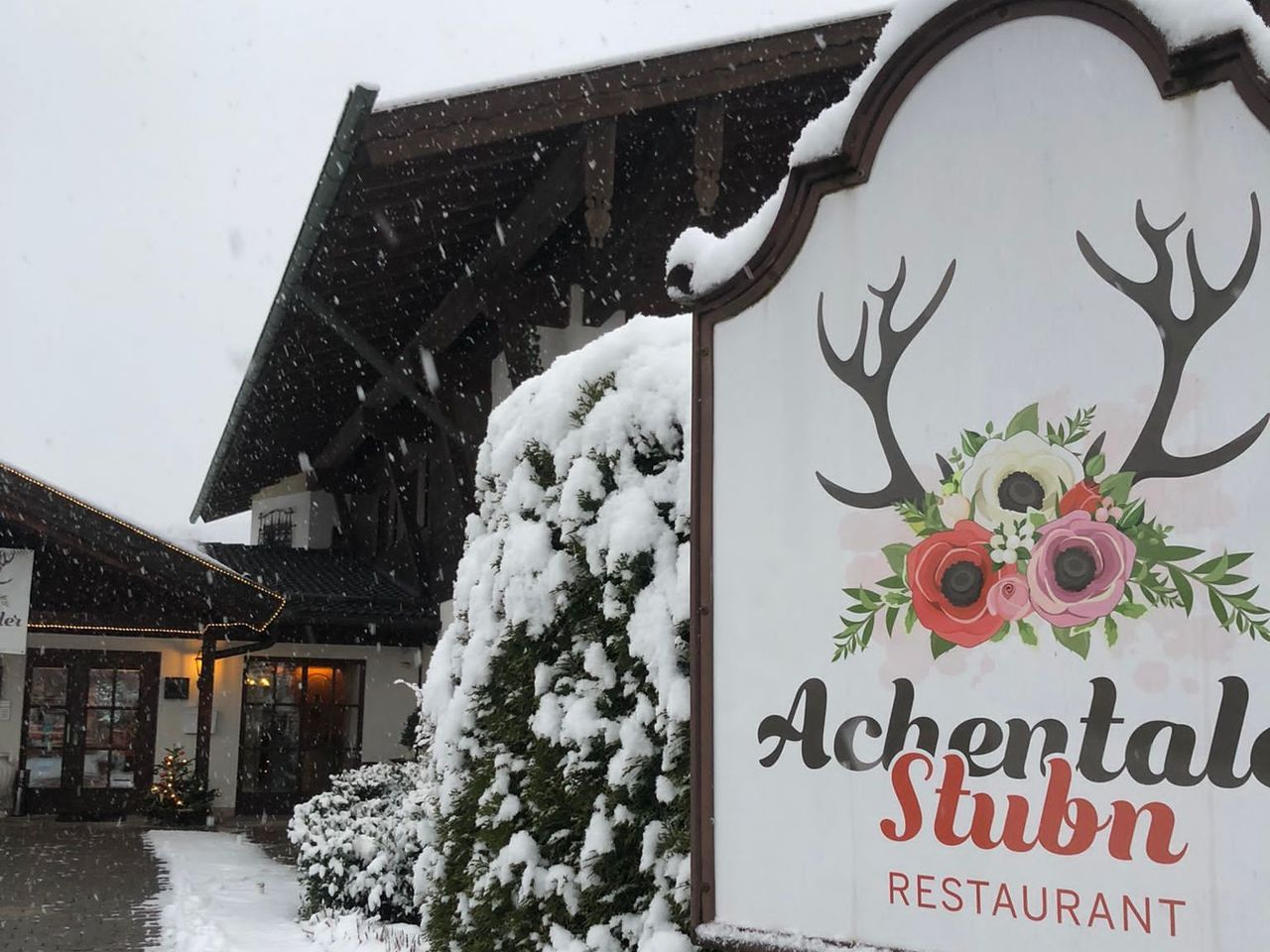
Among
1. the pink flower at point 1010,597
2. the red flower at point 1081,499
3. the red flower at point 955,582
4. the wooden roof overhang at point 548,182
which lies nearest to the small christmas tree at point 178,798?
the wooden roof overhang at point 548,182

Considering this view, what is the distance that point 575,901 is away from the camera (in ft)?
10.5

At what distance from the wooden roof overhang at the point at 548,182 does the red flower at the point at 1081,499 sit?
612 cm

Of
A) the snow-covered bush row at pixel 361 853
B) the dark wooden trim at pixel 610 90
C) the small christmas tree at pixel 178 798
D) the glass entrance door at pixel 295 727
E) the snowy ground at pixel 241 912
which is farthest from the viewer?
the glass entrance door at pixel 295 727

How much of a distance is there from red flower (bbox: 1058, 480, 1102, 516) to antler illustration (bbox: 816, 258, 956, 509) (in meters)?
0.24

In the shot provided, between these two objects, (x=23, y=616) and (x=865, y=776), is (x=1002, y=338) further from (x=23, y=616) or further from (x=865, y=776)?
(x=23, y=616)

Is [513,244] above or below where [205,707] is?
above

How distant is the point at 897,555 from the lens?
222cm

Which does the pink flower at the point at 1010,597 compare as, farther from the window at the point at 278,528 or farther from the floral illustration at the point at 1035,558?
the window at the point at 278,528

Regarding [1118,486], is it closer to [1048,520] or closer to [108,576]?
[1048,520]

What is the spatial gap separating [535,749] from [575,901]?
41 centimetres

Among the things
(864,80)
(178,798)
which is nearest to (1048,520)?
(864,80)

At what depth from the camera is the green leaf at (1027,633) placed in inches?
81.7

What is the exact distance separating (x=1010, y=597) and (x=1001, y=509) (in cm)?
15

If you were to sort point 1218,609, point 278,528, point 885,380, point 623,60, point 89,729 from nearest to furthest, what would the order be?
1. point 1218,609
2. point 885,380
3. point 623,60
4. point 89,729
5. point 278,528
